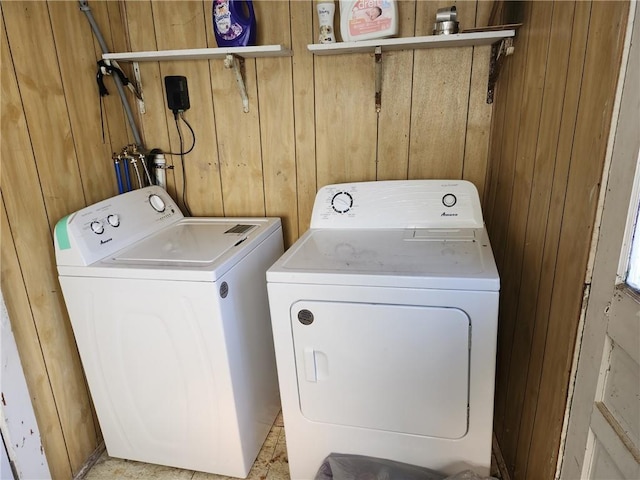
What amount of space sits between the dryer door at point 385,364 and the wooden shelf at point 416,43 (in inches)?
39.7

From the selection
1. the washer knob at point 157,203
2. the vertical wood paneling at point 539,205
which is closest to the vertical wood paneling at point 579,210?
the vertical wood paneling at point 539,205

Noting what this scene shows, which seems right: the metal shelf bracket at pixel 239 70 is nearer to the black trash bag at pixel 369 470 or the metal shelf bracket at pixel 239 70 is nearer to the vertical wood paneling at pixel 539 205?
the vertical wood paneling at pixel 539 205

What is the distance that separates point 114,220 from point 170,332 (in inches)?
20.9

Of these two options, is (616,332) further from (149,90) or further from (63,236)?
(149,90)

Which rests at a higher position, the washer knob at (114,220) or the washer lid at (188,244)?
the washer knob at (114,220)

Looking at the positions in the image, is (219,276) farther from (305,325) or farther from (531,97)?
(531,97)

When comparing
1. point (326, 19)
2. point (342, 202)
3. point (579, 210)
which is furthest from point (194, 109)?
point (579, 210)

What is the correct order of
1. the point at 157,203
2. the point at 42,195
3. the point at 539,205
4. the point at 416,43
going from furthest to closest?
1. the point at 157,203
2. the point at 416,43
3. the point at 42,195
4. the point at 539,205

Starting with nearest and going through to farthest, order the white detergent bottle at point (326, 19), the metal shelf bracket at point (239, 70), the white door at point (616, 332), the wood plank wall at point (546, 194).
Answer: the white door at point (616, 332), the wood plank wall at point (546, 194), the white detergent bottle at point (326, 19), the metal shelf bracket at point (239, 70)

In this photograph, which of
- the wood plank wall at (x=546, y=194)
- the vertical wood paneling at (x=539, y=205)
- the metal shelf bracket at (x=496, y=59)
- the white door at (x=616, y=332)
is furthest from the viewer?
the metal shelf bracket at (x=496, y=59)

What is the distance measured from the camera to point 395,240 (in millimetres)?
1557

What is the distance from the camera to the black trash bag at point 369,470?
1379 millimetres

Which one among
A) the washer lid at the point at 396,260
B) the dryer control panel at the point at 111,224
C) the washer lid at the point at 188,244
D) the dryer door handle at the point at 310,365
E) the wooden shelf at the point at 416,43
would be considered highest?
the wooden shelf at the point at 416,43

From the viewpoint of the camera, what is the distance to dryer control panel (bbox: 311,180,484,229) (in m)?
1.69
